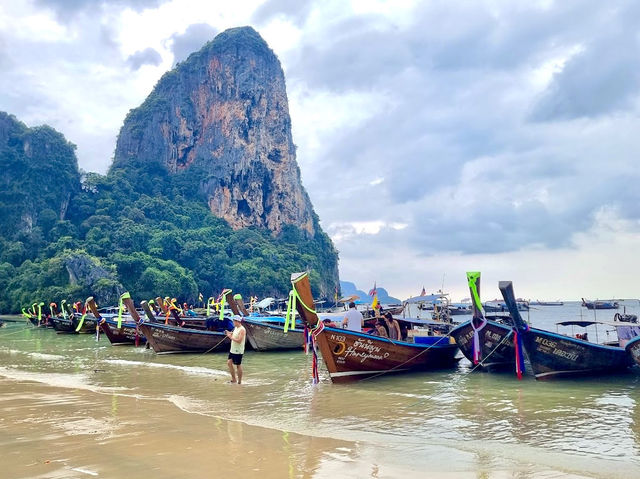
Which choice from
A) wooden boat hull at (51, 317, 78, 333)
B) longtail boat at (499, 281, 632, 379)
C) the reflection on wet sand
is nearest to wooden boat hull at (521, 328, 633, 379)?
longtail boat at (499, 281, 632, 379)

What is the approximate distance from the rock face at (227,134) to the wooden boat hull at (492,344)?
78041 mm

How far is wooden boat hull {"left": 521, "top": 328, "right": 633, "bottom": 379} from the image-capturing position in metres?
11.9

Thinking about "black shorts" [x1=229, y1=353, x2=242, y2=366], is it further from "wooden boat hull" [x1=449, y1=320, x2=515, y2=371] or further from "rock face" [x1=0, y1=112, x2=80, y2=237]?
"rock face" [x1=0, y1=112, x2=80, y2=237]

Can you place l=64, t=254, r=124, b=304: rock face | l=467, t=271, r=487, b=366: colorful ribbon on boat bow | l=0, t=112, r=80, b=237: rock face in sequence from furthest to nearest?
l=0, t=112, r=80, b=237: rock face
l=64, t=254, r=124, b=304: rock face
l=467, t=271, r=487, b=366: colorful ribbon on boat bow

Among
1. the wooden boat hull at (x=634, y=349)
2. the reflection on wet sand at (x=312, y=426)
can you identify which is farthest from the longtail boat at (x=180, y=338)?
the wooden boat hull at (x=634, y=349)

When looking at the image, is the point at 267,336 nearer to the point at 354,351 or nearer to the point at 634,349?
the point at 354,351

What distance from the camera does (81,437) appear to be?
264 inches

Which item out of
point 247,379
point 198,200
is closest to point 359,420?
point 247,379

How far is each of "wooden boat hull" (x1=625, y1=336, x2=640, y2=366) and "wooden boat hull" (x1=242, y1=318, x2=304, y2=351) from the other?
34.8 feet

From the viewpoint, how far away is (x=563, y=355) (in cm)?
1203

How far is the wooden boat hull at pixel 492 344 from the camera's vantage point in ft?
41.2

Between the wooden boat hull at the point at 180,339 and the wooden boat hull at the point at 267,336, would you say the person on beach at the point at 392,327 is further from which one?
the wooden boat hull at the point at 180,339

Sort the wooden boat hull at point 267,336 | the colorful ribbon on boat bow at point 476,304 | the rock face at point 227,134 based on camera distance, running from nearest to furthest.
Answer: the colorful ribbon on boat bow at point 476,304 → the wooden boat hull at point 267,336 → the rock face at point 227,134

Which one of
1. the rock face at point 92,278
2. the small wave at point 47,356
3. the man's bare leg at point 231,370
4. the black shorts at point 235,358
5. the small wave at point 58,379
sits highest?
the rock face at point 92,278
